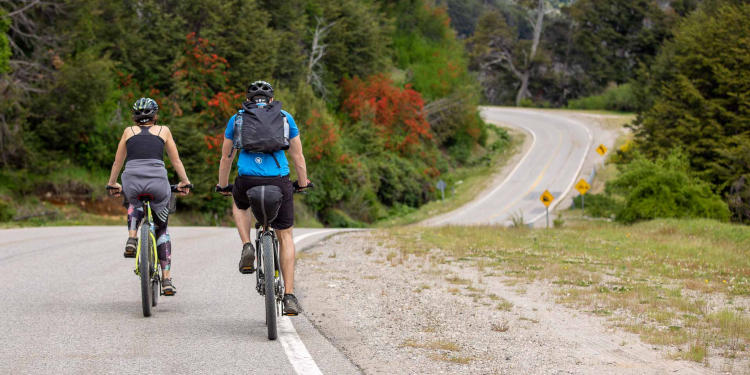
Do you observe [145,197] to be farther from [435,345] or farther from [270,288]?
[435,345]

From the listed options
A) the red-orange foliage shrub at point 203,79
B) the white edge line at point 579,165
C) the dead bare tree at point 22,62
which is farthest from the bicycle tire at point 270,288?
the white edge line at point 579,165

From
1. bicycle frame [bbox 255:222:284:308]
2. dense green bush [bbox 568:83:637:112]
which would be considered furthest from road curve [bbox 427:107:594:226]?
bicycle frame [bbox 255:222:284:308]

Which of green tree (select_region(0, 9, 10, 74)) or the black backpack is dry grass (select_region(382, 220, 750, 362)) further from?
green tree (select_region(0, 9, 10, 74))

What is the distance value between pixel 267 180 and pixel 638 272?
8.43 metres

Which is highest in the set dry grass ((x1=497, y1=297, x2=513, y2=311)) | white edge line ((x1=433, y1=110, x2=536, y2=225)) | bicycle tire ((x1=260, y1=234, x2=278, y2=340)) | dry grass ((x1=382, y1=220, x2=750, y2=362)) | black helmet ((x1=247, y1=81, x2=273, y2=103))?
black helmet ((x1=247, y1=81, x2=273, y2=103))

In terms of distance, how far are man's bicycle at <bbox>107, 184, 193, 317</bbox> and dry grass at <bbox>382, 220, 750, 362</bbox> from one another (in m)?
3.84

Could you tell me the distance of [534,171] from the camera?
62.2 metres

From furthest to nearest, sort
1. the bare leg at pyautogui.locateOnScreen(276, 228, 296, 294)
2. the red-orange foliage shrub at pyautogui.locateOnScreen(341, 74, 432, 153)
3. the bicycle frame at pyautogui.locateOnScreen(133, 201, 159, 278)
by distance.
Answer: the red-orange foliage shrub at pyautogui.locateOnScreen(341, 74, 432, 153) → the bicycle frame at pyautogui.locateOnScreen(133, 201, 159, 278) → the bare leg at pyautogui.locateOnScreen(276, 228, 296, 294)

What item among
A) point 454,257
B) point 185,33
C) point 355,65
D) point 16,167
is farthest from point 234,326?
point 355,65

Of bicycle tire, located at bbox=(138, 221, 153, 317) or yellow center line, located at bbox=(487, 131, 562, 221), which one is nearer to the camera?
bicycle tire, located at bbox=(138, 221, 153, 317)

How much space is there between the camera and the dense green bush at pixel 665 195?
102 feet

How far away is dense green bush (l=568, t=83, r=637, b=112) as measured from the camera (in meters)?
82.6

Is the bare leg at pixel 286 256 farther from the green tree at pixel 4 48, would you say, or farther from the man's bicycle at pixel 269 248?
the green tree at pixel 4 48

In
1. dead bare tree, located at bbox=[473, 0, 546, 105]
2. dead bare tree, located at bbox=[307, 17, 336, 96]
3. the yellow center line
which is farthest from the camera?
dead bare tree, located at bbox=[473, 0, 546, 105]
